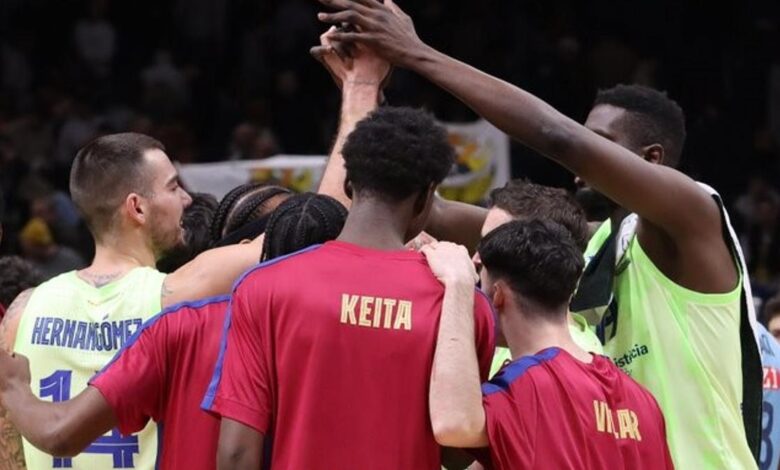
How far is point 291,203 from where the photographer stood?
4344 mm

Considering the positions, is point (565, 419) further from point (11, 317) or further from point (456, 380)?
point (11, 317)

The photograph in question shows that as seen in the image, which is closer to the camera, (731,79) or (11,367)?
(11,367)

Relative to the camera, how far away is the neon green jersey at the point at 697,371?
460cm

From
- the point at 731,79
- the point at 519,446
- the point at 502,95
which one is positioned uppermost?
the point at 731,79

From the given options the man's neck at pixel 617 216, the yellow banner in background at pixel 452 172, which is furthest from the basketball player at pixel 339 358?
the yellow banner in background at pixel 452 172

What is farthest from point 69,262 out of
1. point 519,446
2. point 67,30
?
point 519,446

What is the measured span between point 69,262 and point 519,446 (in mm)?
8546

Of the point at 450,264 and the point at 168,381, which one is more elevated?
the point at 450,264

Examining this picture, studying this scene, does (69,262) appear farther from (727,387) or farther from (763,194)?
(727,387)

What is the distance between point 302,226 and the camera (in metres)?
4.26

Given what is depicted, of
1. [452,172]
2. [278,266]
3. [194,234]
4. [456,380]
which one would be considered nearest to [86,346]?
[278,266]

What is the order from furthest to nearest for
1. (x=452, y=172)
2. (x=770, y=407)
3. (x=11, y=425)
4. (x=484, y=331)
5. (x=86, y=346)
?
(x=452, y=172) < (x=770, y=407) < (x=11, y=425) < (x=86, y=346) < (x=484, y=331)

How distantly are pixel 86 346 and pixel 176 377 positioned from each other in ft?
1.69

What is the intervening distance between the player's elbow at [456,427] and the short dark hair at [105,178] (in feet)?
5.25
